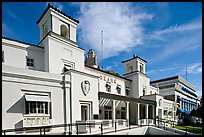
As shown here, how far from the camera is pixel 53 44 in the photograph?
53.4ft

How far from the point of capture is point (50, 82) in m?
13.0

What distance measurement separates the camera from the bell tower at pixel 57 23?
16969 millimetres

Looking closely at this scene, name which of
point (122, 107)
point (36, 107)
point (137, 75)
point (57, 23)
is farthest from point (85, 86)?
point (137, 75)

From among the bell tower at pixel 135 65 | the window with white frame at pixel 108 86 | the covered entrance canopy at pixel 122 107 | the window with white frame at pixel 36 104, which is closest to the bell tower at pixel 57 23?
the window with white frame at pixel 36 104

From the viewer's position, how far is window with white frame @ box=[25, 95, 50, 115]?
11.7m

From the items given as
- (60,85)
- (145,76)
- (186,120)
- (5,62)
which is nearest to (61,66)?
(60,85)

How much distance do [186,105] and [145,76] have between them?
2269 centimetres

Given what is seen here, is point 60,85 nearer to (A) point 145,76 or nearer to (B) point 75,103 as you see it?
A: (B) point 75,103

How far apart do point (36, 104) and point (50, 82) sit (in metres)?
1.94

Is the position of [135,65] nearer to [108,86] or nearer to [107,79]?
[107,79]

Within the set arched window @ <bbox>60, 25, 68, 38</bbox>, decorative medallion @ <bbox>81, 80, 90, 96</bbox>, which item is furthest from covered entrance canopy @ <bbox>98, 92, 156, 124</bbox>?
arched window @ <bbox>60, 25, 68, 38</bbox>

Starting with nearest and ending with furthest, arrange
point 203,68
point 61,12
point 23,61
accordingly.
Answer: point 203,68 → point 23,61 → point 61,12

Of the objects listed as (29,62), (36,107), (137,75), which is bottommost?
(36,107)

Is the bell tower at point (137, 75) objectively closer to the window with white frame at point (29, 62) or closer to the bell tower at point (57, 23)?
the bell tower at point (57, 23)
